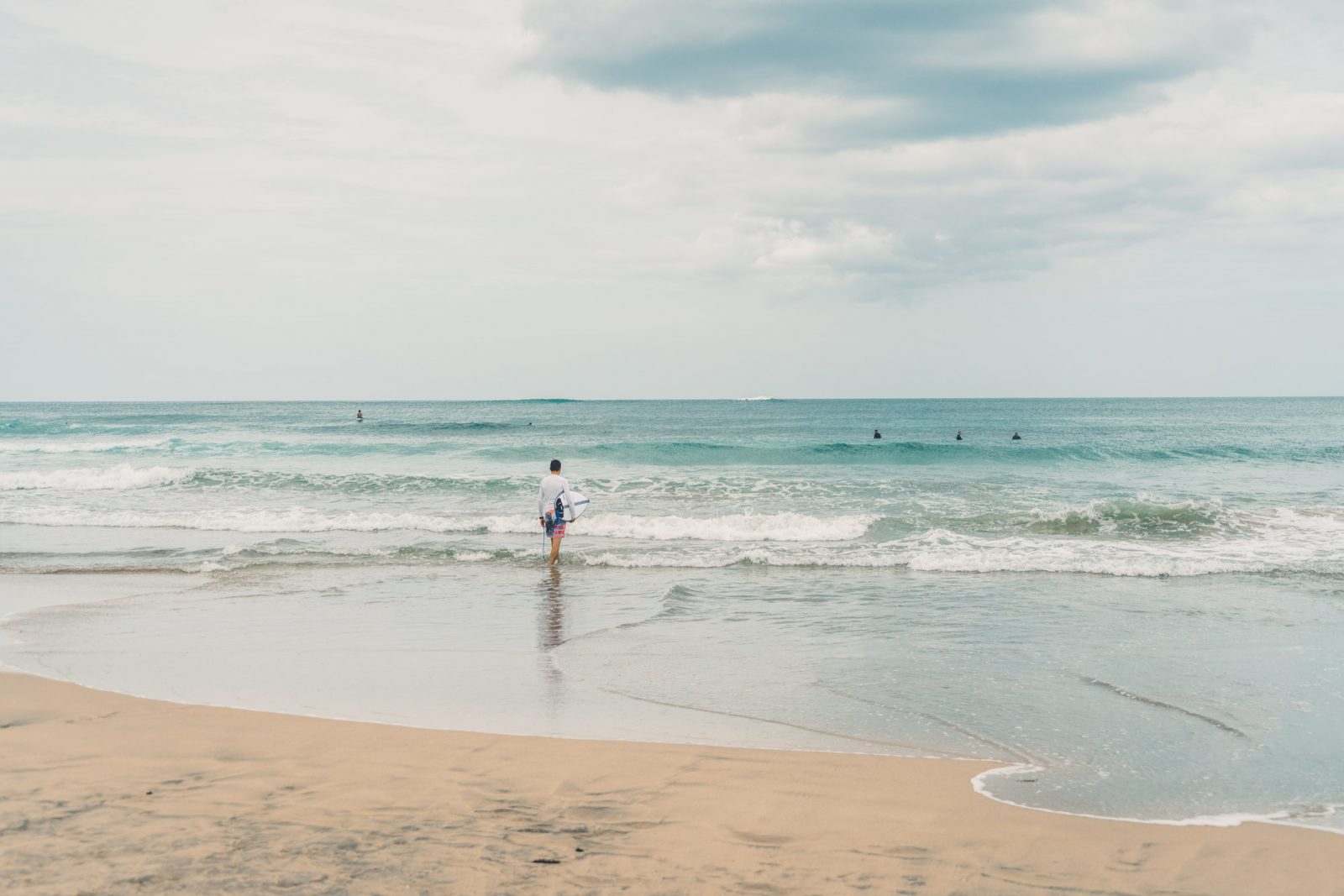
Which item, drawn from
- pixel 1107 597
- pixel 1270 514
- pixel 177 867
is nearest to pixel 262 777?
pixel 177 867

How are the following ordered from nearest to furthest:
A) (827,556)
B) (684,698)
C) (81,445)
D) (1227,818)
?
(1227,818) → (684,698) → (827,556) → (81,445)

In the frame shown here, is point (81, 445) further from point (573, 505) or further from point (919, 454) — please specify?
point (573, 505)

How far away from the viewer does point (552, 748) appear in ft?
18.1

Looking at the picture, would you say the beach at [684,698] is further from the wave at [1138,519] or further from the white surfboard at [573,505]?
the white surfboard at [573,505]

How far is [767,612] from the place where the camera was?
10.4 metres

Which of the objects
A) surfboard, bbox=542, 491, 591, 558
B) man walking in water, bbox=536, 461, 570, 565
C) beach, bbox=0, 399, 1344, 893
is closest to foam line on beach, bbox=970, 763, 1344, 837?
beach, bbox=0, 399, 1344, 893

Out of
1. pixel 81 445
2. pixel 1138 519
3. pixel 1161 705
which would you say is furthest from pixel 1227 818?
pixel 81 445

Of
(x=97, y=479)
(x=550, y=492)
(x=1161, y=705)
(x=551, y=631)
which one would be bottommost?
(x=551, y=631)

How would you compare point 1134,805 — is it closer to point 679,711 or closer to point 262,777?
point 679,711

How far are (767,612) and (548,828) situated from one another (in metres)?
6.35

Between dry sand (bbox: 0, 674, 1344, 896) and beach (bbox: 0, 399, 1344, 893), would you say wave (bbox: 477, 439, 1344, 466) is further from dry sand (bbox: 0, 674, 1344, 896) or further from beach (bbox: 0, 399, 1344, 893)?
dry sand (bbox: 0, 674, 1344, 896)

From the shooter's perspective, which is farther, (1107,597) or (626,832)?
(1107,597)

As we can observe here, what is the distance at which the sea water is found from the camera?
613 centimetres

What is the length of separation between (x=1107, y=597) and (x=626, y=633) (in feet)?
20.0
